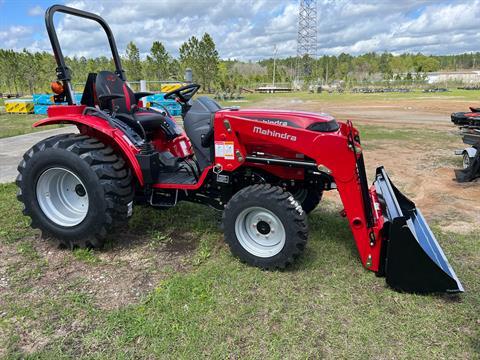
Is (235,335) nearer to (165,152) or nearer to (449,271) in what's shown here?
(449,271)

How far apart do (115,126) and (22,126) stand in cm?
1093

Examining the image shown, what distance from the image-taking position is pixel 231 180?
3695mm

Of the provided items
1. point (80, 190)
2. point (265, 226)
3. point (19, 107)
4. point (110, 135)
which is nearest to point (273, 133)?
point (265, 226)

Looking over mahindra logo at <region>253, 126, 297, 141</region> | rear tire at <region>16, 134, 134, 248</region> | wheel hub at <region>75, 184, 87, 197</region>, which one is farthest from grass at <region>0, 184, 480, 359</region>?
mahindra logo at <region>253, 126, 297, 141</region>

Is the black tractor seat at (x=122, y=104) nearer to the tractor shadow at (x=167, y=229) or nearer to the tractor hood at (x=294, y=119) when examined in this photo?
the tractor shadow at (x=167, y=229)

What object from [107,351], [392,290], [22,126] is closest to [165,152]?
[107,351]

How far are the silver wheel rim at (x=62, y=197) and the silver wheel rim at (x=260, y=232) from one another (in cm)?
153

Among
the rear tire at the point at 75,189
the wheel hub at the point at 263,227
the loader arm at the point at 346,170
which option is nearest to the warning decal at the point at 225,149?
the loader arm at the point at 346,170

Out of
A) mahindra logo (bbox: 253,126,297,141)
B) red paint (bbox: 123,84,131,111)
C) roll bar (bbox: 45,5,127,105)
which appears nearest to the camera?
mahindra logo (bbox: 253,126,297,141)

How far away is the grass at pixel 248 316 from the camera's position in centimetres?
245

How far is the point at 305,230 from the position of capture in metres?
3.18

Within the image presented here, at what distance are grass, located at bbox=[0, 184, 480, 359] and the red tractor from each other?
0.20m

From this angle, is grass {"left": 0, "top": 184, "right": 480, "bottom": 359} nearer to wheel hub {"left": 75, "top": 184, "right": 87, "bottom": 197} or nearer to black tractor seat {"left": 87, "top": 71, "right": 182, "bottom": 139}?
wheel hub {"left": 75, "top": 184, "right": 87, "bottom": 197}

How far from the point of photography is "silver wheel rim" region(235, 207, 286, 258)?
3316mm
